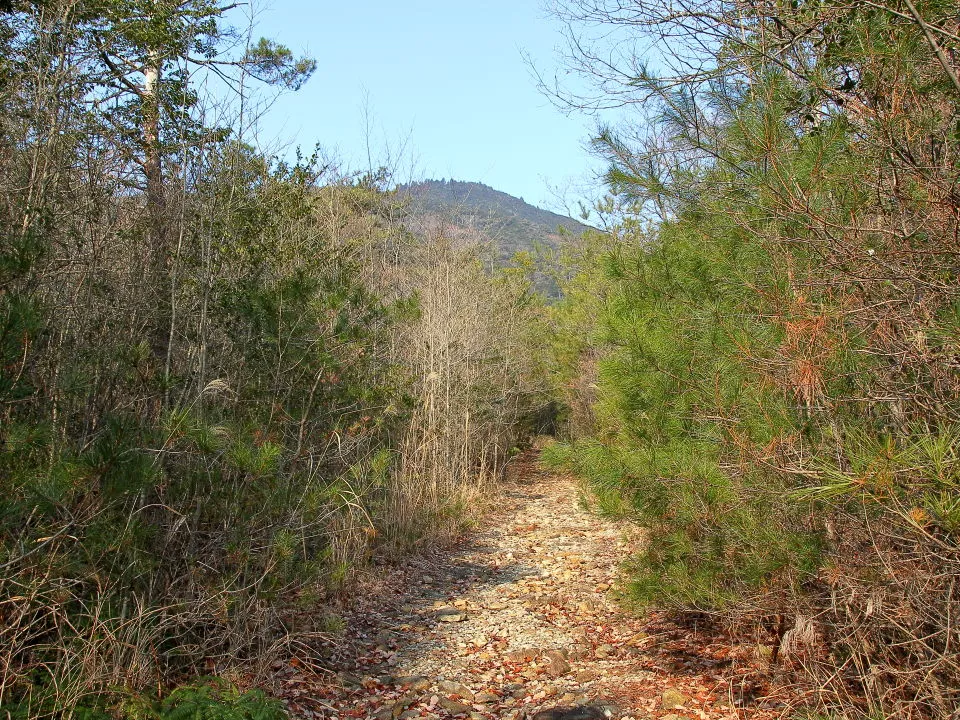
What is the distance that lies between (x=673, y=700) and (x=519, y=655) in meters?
1.43

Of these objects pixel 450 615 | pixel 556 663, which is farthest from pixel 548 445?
pixel 450 615

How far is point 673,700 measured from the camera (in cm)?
456

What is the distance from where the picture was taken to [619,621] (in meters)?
6.35

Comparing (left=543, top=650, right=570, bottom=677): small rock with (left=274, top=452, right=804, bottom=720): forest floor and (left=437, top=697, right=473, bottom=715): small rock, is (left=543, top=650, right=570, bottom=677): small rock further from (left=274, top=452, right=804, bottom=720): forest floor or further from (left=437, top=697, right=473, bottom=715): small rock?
(left=437, top=697, right=473, bottom=715): small rock

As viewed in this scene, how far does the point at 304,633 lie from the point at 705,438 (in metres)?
2.76

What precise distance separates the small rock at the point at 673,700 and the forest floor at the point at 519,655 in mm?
11

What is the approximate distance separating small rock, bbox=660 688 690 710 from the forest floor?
0.01 meters

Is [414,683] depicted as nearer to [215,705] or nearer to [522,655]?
[522,655]

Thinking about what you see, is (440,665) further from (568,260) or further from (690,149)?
(568,260)

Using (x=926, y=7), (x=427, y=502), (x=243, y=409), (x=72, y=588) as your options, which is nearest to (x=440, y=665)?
(x=243, y=409)

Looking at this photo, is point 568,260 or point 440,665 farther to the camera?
point 568,260

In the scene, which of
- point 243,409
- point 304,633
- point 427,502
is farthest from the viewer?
point 427,502

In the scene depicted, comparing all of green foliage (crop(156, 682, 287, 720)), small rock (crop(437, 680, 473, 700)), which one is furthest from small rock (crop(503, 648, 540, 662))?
green foliage (crop(156, 682, 287, 720))

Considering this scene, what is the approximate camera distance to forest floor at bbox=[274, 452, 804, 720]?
455cm
